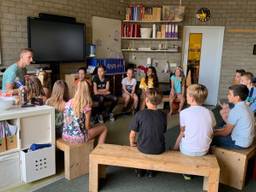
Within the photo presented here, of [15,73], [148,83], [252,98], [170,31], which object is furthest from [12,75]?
[170,31]

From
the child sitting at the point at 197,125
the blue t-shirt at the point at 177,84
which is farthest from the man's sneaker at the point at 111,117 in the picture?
the child sitting at the point at 197,125

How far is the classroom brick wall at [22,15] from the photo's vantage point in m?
4.22

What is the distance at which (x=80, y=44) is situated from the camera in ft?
17.6

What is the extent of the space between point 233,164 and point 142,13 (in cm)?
481

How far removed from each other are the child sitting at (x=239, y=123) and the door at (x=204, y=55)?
416 cm

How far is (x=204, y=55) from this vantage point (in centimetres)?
685

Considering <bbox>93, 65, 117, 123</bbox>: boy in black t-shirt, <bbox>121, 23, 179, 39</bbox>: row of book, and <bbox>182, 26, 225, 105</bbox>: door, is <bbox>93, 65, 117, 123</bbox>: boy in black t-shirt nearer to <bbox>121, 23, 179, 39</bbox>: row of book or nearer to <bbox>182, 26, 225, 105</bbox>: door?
<bbox>121, 23, 179, 39</bbox>: row of book

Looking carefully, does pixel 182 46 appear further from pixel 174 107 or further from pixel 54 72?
pixel 54 72

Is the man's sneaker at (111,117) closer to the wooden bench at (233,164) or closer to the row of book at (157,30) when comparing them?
the wooden bench at (233,164)

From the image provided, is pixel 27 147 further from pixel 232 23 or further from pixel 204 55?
pixel 232 23

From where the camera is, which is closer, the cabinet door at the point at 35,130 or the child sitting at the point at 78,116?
the cabinet door at the point at 35,130

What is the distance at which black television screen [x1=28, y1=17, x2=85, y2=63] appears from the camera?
448 cm

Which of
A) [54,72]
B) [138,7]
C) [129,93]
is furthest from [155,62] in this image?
[54,72]

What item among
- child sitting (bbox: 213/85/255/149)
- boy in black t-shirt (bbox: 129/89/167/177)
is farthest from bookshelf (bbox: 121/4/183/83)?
boy in black t-shirt (bbox: 129/89/167/177)
